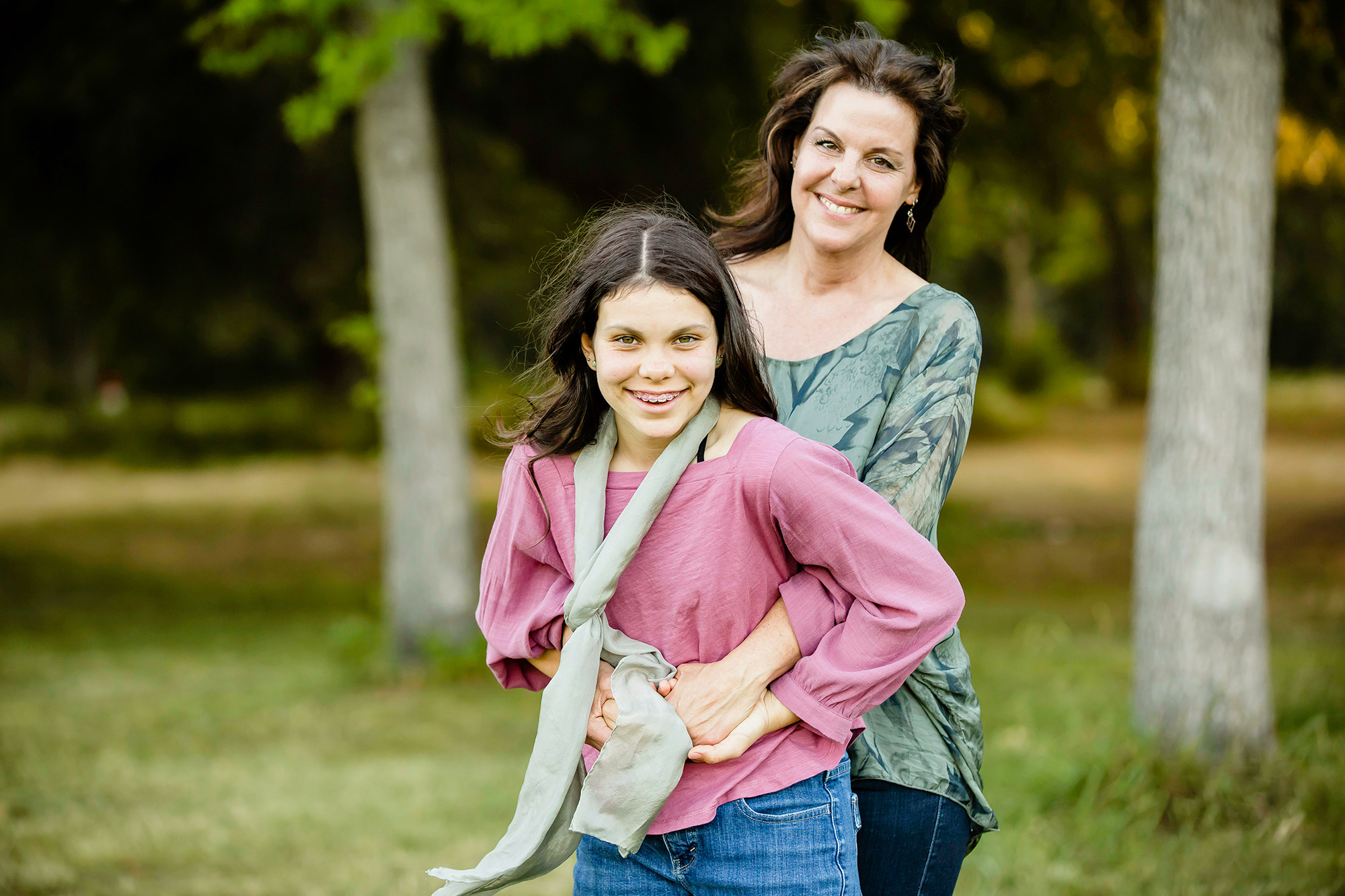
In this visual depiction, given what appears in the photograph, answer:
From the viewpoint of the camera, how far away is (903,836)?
1933mm

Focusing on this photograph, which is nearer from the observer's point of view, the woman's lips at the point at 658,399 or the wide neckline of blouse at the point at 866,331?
the woman's lips at the point at 658,399

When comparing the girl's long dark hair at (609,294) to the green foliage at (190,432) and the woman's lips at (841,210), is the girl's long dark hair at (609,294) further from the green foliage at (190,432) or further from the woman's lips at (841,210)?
the green foliage at (190,432)

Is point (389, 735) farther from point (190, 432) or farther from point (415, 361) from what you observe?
point (190, 432)

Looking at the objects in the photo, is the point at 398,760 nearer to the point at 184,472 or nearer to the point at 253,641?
the point at 253,641

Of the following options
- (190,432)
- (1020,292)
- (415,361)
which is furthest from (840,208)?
(1020,292)

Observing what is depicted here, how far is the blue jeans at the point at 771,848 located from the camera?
5.65ft

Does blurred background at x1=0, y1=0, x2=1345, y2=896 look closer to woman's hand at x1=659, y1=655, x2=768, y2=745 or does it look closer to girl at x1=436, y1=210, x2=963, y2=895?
girl at x1=436, y1=210, x2=963, y2=895

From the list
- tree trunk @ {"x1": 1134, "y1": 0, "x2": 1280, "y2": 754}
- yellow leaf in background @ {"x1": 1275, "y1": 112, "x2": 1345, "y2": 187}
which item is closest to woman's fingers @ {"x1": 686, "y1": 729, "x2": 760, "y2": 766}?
tree trunk @ {"x1": 1134, "y1": 0, "x2": 1280, "y2": 754}

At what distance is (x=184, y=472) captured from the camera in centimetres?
1878

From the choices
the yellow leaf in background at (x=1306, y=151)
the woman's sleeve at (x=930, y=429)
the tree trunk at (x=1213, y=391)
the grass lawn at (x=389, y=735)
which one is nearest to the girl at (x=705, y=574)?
the woman's sleeve at (x=930, y=429)

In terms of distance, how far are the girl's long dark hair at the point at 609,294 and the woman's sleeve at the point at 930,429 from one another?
0.20m

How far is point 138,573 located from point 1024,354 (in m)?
19.1

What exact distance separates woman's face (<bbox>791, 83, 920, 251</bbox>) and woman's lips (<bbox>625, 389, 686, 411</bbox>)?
0.44 meters

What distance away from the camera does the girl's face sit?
1746mm
